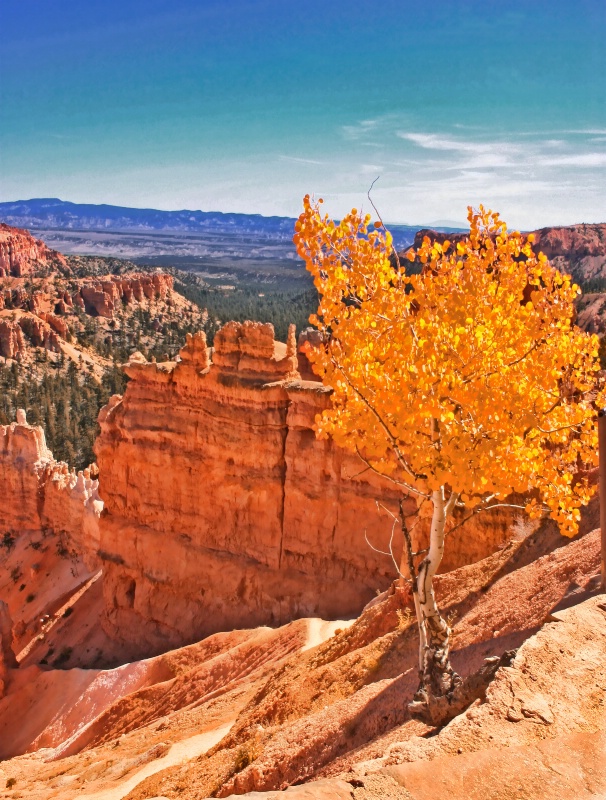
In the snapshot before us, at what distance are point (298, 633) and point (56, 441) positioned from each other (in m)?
46.2

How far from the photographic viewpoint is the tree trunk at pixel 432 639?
29.5ft

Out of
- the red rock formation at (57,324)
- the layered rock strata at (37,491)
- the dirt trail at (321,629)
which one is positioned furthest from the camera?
the red rock formation at (57,324)

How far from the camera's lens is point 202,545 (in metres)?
26.9

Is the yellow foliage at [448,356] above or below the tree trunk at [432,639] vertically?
above

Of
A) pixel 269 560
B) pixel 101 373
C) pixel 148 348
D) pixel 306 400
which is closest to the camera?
pixel 306 400

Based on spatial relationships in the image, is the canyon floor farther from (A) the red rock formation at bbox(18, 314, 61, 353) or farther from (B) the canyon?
(A) the red rock formation at bbox(18, 314, 61, 353)

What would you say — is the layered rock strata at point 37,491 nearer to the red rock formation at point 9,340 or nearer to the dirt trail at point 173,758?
the dirt trail at point 173,758

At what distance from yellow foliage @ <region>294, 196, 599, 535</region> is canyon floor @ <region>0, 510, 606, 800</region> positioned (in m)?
2.34

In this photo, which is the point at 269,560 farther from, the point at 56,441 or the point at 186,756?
the point at 56,441

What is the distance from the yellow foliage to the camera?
8.86 metres

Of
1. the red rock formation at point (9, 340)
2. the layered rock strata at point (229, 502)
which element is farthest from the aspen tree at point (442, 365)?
the red rock formation at point (9, 340)

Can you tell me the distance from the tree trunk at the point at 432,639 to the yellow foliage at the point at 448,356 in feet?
2.10

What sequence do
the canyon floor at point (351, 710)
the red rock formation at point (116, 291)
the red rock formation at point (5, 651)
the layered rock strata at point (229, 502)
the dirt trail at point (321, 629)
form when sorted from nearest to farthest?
the canyon floor at point (351, 710) < the dirt trail at point (321, 629) < the layered rock strata at point (229, 502) < the red rock formation at point (5, 651) < the red rock formation at point (116, 291)

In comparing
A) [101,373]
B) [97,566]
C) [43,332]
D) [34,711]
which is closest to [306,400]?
[34,711]
